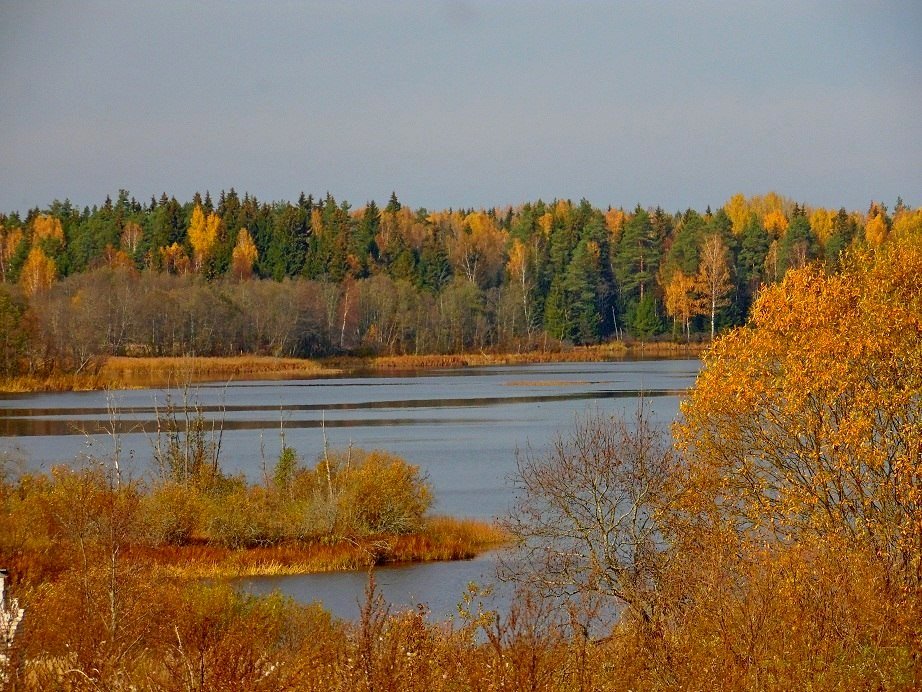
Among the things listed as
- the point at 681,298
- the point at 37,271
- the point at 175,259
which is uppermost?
the point at 175,259

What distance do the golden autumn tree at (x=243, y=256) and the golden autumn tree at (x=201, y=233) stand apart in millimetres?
2200

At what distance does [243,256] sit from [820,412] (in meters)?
96.0

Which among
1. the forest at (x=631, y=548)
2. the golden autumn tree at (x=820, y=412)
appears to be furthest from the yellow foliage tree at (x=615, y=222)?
the golden autumn tree at (x=820, y=412)

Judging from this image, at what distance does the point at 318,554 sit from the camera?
2498 centimetres

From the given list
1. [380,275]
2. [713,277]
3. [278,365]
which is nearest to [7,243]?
[380,275]

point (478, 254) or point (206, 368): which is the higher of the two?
point (478, 254)

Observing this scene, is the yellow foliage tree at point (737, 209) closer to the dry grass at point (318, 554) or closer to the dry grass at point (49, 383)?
the dry grass at point (49, 383)

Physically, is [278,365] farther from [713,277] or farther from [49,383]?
[713,277]

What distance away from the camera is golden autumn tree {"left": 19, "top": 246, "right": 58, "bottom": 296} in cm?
10531

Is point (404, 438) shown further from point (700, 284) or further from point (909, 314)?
point (700, 284)

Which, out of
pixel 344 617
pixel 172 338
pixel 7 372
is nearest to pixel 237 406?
pixel 7 372

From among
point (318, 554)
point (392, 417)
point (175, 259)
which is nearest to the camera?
point (318, 554)

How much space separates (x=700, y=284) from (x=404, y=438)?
64035mm

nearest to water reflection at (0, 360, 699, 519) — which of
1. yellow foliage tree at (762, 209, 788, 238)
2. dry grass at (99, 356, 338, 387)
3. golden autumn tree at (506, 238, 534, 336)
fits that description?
dry grass at (99, 356, 338, 387)
